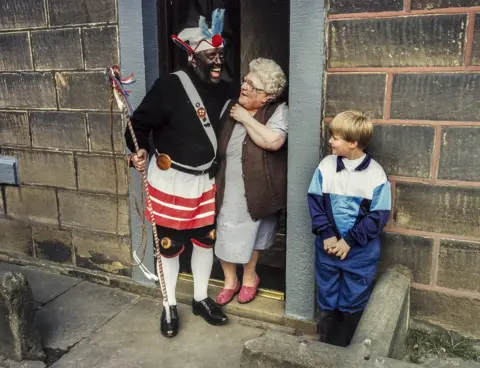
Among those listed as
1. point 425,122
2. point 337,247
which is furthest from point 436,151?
point 337,247

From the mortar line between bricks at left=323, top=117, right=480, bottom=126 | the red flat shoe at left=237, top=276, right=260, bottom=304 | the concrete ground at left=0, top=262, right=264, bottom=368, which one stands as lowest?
the concrete ground at left=0, top=262, right=264, bottom=368

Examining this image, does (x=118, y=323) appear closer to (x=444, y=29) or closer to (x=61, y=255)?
(x=61, y=255)

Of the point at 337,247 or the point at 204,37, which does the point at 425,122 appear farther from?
the point at 204,37

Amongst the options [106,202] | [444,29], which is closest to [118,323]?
[106,202]

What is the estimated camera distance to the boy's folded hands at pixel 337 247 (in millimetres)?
2564

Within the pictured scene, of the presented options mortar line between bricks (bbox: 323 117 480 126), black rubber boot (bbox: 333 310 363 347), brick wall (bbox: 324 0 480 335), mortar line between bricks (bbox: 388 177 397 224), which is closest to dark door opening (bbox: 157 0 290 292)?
black rubber boot (bbox: 333 310 363 347)

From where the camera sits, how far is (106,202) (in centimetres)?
376

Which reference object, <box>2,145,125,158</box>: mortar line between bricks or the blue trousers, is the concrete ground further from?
<box>2,145,125,158</box>: mortar line between bricks

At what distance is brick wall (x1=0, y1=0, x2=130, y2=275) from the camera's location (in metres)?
3.57

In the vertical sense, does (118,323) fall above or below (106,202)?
below

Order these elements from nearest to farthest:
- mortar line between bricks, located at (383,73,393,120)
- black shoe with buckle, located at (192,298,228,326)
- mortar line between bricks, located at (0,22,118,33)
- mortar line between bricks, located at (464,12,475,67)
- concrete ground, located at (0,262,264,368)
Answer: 1. mortar line between bricks, located at (464,12,475,67)
2. mortar line between bricks, located at (383,73,393,120)
3. concrete ground, located at (0,262,264,368)
4. black shoe with buckle, located at (192,298,228,326)
5. mortar line between bricks, located at (0,22,118,33)

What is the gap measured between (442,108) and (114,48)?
7.60 ft

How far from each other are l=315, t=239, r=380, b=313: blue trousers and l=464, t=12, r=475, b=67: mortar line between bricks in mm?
1114

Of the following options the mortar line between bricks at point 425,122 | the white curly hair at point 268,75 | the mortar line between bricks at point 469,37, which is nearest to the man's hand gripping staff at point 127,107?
the white curly hair at point 268,75
